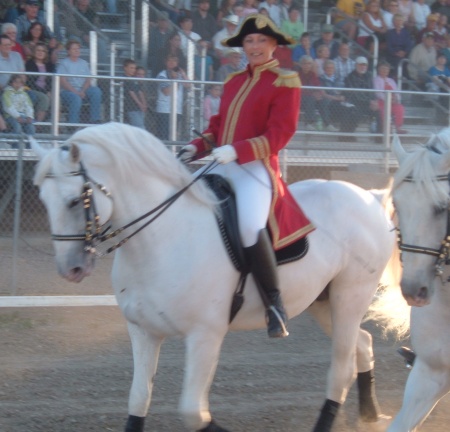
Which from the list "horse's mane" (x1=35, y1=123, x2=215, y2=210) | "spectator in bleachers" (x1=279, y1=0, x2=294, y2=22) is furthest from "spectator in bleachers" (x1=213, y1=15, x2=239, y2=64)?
"horse's mane" (x1=35, y1=123, x2=215, y2=210)

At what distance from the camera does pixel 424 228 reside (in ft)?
12.4

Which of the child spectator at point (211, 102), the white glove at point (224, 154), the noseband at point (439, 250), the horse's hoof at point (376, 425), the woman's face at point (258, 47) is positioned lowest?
the horse's hoof at point (376, 425)

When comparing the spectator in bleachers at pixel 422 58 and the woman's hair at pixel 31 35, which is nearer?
the woman's hair at pixel 31 35

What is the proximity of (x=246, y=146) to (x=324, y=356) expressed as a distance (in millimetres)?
2996

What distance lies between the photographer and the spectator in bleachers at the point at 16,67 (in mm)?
9758

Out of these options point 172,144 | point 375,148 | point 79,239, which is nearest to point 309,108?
point 375,148

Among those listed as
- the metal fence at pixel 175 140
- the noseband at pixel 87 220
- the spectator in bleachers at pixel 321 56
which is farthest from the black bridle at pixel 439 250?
the spectator in bleachers at pixel 321 56

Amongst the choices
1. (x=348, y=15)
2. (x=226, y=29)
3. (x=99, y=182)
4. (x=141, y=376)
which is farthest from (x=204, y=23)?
(x=141, y=376)

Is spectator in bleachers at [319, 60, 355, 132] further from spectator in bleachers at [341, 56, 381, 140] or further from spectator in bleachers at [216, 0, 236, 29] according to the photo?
spectator in bleachers at [216, 0, 236, 29]

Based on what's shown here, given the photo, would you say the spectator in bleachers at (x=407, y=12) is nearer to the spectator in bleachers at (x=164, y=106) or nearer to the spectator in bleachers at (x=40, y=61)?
the spectator in bleachers at (x=164, y=106)

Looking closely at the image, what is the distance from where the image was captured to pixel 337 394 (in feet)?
17.2

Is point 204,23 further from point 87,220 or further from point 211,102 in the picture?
point 87,220

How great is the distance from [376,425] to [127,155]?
7.64ft

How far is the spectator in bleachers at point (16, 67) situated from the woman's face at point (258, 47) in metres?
5.21
